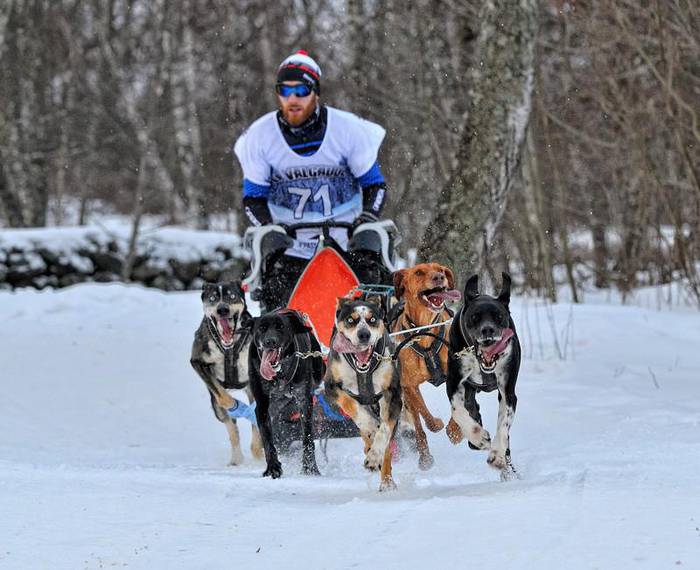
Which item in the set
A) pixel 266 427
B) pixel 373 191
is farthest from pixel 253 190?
pixel 266 427

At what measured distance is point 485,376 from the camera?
4.84m

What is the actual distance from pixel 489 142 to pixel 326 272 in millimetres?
3243

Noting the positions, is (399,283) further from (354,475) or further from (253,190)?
(253,190)

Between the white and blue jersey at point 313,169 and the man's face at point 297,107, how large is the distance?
0.12m

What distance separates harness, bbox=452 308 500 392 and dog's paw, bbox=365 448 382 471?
48 cm

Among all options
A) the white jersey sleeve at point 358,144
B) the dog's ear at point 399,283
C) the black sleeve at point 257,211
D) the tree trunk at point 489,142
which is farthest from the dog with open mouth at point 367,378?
the tree trunk at point 489,142

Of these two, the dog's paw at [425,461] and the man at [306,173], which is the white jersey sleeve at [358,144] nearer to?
the man at [306,173]

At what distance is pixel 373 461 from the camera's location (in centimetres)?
490

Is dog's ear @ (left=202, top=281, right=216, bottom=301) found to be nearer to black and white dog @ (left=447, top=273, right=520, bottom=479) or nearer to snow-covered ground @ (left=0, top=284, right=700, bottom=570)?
snow-covered ground @ (left=0, top=284, right=700, bottom=570)

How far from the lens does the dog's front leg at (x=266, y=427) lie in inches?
216

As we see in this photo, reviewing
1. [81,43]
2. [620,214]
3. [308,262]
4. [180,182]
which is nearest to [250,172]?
[308,262]

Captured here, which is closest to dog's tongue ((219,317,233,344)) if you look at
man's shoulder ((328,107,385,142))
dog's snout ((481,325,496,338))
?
man's shoulder ((328,107,385,142))

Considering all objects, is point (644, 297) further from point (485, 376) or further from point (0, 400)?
point (485, 376)

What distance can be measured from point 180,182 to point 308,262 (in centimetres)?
1680
